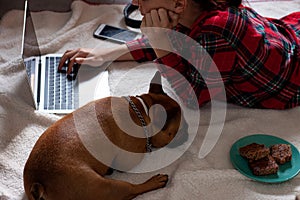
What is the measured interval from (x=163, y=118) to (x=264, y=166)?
29 cm

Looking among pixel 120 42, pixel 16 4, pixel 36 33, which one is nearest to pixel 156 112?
pixel 120 42

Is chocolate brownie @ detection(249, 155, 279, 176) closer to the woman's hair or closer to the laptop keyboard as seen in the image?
the woman's hair

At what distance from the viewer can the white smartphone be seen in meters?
1.79

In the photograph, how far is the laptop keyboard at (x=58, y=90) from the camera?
1521mm

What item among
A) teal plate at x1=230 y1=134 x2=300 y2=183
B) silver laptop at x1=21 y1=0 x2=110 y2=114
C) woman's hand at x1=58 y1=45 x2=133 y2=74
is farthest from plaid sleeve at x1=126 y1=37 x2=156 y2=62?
teal plate at x1=230 y1=134 x2=300 y2=183

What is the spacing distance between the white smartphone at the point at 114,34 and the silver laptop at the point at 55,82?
178 millimetres

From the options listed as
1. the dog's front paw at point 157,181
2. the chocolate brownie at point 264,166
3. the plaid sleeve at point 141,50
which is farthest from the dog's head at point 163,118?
the plaid sleeve at point 141,50

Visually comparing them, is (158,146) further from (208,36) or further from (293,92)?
(293,92)

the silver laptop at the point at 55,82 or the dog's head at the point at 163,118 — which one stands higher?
the dog's head at the point at 163,118

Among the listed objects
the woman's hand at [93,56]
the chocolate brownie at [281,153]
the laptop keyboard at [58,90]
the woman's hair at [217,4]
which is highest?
the woman's hair at [217,4]

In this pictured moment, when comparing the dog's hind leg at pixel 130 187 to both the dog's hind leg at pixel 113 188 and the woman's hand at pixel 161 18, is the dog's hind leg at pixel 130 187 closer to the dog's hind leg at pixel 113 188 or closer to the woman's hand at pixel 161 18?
the dog's hind leg at pixel 113 188

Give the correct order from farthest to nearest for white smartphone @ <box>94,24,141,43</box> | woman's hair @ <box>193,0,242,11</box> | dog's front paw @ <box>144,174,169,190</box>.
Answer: white smartphone @ <box>94,24,141,43</box>
woman's hair @ <box>193,0,242,11</box>
dog's front paw @ <box>144,174,169,190</box>

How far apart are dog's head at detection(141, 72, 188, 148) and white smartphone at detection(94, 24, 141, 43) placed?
470 mm

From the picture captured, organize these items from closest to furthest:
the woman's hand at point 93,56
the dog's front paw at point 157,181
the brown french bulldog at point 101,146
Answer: the brown french bulldog at point 101,146
the dog's front paw at point 157,181
the woman's hand at point 93,56
